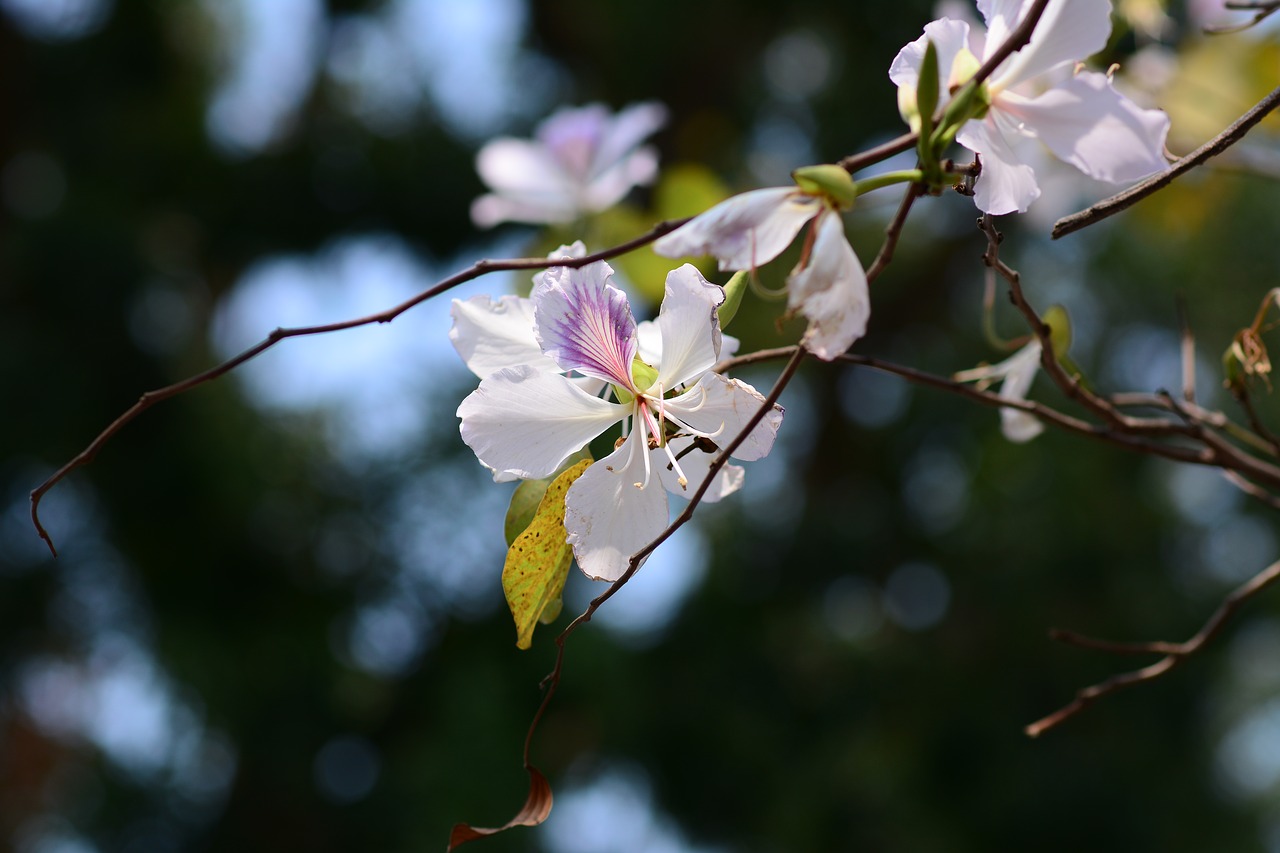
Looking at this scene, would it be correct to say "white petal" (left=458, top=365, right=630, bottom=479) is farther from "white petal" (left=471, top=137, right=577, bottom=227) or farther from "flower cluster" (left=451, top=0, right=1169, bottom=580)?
"white petal" (left=471, top=137, right=577, bottom=227)

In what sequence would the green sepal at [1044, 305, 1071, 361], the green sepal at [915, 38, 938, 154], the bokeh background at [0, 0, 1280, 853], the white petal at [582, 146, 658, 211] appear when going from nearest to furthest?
the green sepal at [915, 38, 938, 154] < the green sepal at [1044, 305, 1071, 361] < the white petal at [582, 146, 658, 211] < the bokeh background at [0, 0, 1280, 853]

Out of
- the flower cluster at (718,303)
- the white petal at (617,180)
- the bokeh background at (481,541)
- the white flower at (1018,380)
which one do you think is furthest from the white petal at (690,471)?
the bokeh background at (481,541)

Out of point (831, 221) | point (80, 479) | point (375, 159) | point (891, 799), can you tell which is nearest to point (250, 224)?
point (375, 159)

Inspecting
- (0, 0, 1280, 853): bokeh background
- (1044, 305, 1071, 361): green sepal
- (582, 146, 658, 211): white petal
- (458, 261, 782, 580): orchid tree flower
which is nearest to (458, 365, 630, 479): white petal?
(458, 261, 782, 580): orchid tree flower

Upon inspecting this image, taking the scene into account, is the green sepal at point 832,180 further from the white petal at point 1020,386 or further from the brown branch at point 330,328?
the white petal at point 1020,386

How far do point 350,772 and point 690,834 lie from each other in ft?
1.60

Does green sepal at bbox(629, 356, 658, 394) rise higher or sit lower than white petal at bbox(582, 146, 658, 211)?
higher

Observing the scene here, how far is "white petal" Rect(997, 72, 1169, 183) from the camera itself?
18cm

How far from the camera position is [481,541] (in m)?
1.56

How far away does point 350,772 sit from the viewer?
151 centimetres

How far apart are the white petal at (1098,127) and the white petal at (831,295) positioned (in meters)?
0.05

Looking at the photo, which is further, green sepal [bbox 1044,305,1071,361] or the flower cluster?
green sepal [bbox 1044,305,1071,361]

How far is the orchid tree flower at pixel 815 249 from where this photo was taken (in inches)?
6.2

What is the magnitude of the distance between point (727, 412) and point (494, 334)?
0.05 m
